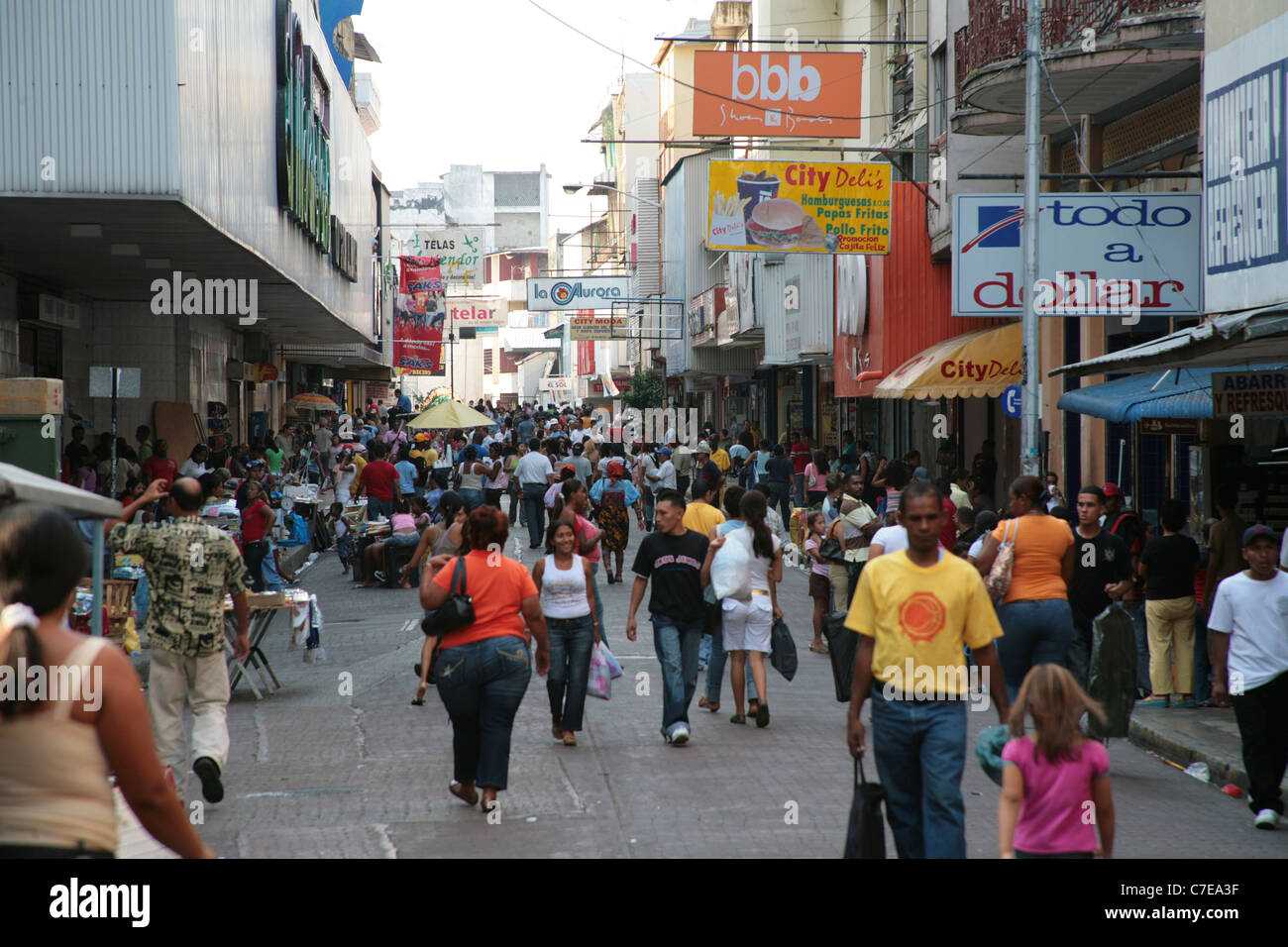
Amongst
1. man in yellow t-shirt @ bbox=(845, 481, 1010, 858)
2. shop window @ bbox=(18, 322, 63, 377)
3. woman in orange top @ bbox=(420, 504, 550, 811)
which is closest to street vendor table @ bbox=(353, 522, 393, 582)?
shop window @ bbox=(18, 322, 63, 377)

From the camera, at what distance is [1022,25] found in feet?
51.9

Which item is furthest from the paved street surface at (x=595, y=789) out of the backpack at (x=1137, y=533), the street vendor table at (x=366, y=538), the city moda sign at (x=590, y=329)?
the city moda sign at (x=590, y=329)

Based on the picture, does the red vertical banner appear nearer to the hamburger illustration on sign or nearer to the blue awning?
the hamburger illustration on sign

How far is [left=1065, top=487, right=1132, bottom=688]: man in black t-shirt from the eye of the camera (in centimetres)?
978

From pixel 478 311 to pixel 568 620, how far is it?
8833 cm

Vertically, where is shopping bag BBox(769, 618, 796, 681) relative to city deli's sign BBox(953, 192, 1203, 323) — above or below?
below

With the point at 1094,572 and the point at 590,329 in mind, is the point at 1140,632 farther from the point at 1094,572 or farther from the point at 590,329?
the point at 590,329

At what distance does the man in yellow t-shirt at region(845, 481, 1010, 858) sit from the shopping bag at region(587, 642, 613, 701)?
3.73 metres

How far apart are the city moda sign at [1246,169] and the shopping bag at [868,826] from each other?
7.66 metres

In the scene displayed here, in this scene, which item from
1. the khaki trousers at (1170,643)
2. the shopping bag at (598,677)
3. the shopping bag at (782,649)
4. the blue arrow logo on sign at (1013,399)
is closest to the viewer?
the shopping bag at (598,677)

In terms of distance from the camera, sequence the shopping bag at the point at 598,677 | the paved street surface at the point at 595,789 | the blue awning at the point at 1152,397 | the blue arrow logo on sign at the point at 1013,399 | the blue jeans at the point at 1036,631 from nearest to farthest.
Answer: the paved street surface at the point at 595,789, the blue jeans at the point at 1036,631, the shopping bag at the point at 598,677, the blue awning at the point at 1152,397, the blue arrow logo on sign at the point at 1013,399

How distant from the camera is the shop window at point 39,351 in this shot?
61.6 feet

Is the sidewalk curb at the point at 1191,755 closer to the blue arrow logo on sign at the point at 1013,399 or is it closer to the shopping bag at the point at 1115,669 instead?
the shopping bag at the point at 1115,669

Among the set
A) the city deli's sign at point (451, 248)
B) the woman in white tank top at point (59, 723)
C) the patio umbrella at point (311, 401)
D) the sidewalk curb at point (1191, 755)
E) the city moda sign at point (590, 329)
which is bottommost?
the sidewalk curb at point (1191, 755)
